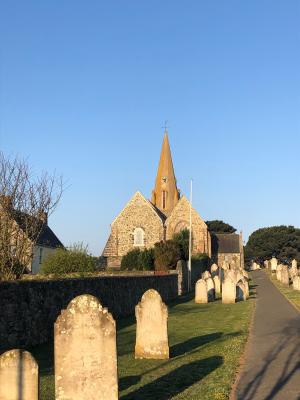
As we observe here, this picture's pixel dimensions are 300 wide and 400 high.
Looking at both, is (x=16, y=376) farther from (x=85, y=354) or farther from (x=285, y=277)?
(x=285, y=277)

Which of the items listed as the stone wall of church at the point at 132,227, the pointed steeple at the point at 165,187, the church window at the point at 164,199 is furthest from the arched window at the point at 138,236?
the church window at the point at 164,199

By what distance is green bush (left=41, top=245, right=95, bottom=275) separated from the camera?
25.9 metres

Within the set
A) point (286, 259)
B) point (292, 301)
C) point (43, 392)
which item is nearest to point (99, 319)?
point (43, 392)

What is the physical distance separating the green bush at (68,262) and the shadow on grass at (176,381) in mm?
16212

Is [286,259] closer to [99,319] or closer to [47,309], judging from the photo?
[47,309]

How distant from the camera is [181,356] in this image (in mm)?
11023

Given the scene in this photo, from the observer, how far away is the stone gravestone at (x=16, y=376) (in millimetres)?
6109

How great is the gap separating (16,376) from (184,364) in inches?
187

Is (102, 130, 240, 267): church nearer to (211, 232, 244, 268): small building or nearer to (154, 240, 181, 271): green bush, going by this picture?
(211, 232, 244, 268): small building

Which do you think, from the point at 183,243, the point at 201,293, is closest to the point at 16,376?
the point at 201,293

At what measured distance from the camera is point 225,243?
72.4 meters

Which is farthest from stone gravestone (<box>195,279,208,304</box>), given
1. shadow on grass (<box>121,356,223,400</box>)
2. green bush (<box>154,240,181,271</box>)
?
shadow on grass (<box>121,356,223,400</box>)

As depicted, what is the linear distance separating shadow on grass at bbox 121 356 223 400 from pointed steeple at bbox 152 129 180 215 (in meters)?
62.0

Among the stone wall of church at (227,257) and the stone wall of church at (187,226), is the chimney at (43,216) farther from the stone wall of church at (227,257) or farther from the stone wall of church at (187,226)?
the stone wall of church at (227,257)
